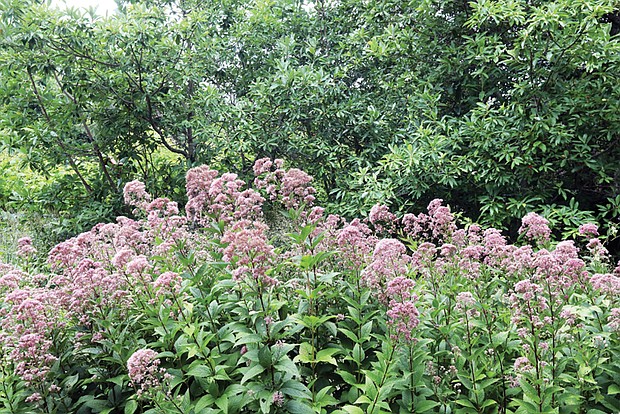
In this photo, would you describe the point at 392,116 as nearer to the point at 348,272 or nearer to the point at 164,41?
the point at 164,41

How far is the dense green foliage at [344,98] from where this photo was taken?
538 cm

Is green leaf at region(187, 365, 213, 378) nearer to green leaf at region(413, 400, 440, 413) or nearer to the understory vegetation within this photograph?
the understory vegetation

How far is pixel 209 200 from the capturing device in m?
3.00

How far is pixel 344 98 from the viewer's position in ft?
23.2

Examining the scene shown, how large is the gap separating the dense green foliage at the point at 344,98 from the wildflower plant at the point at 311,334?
9.82 feet

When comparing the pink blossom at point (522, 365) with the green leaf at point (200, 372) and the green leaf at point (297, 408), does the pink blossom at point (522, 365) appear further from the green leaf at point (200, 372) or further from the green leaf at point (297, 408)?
the green leaf at point (200, 372)

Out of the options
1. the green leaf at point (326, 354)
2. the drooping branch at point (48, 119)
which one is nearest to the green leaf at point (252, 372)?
the green leaf at point (326, 354)

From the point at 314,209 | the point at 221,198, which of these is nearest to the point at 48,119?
the point at 221,198

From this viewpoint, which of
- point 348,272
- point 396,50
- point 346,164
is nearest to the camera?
point 348,272

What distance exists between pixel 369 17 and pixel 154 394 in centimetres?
611

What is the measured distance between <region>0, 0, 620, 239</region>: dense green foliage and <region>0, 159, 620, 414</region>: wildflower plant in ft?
9.82

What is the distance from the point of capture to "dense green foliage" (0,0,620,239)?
5383 mm

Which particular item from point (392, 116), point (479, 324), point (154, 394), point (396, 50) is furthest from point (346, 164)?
point (154, 394)

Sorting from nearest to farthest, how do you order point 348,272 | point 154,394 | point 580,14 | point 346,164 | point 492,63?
point 154,394, point 348,272, point 580,14, point 492,63, point 346,164
